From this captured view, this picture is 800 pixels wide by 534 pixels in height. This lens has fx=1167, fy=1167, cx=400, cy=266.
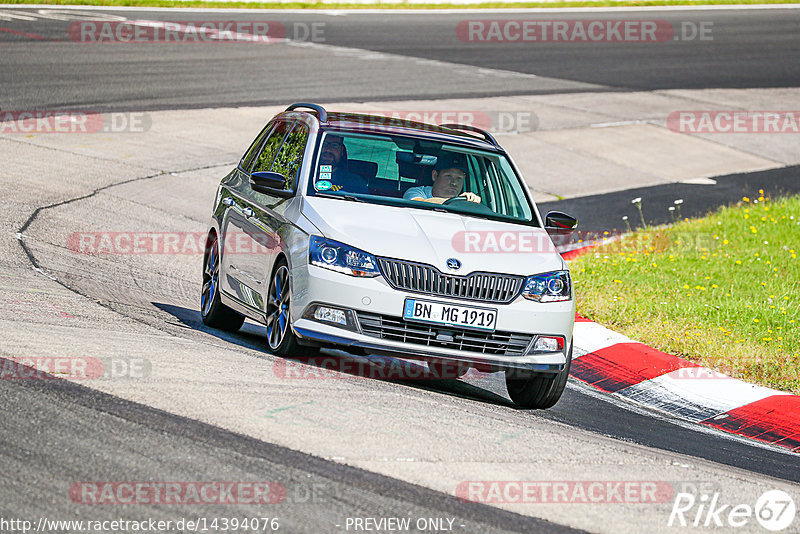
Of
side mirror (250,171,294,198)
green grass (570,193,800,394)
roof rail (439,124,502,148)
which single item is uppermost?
roof rail (439,124,502,148)

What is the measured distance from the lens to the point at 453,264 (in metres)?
7.36

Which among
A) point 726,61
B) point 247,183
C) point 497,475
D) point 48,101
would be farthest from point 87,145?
point 726,61

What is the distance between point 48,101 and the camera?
19.1m

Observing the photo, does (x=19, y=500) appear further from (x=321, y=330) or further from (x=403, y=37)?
(x=403, y=37)

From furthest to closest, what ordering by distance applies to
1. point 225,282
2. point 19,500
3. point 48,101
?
point 48,101, point 225,282, point 19,500

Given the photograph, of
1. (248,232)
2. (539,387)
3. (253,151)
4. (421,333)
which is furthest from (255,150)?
(539,387)

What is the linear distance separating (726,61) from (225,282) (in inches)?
1018

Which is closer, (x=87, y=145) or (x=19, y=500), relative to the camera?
(x=19, y=500)

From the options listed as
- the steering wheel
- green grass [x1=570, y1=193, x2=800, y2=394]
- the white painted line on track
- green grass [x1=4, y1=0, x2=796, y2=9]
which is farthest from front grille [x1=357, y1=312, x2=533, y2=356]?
green grass [x1=4, y1=0, x2=796, y2=9]

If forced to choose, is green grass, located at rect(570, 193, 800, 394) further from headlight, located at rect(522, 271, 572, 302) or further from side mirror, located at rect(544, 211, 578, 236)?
headlight, located at rect(522, 271, 572, 302)

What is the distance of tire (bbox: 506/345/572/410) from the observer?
7.81 metres

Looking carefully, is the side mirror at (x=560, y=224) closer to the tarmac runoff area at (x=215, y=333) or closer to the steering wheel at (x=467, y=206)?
the steering wheel at (x=467, y=206)

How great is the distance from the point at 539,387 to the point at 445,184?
172cm

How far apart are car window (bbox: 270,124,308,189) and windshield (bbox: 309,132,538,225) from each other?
Result: 0.19 metres
